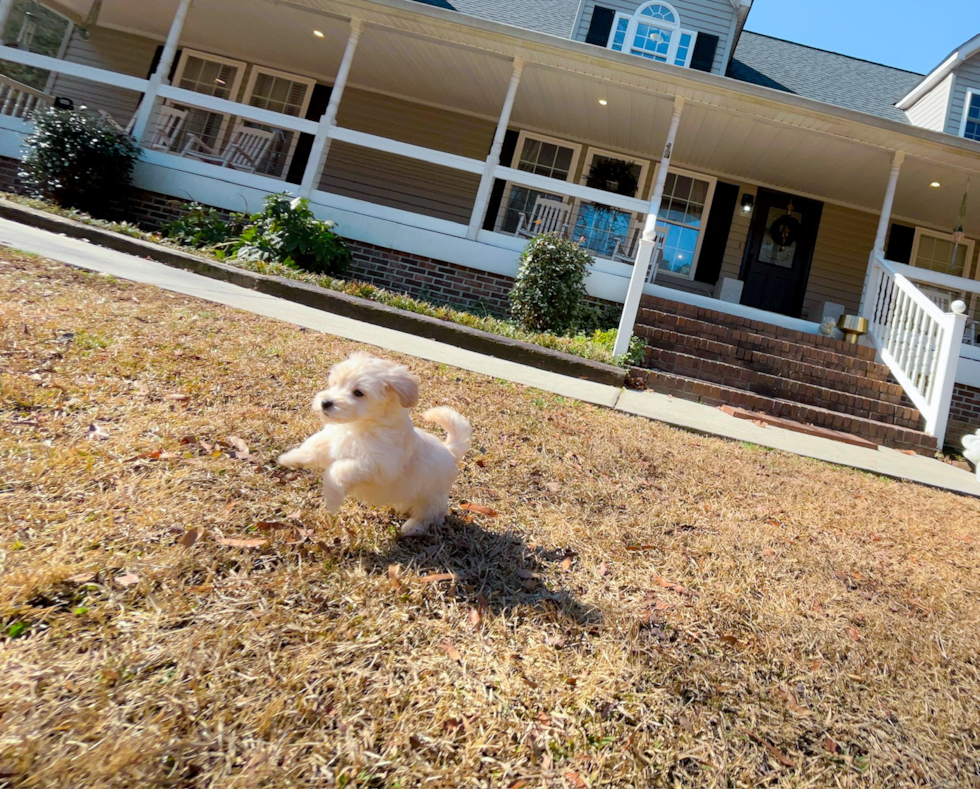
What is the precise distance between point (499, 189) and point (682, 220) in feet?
12.4

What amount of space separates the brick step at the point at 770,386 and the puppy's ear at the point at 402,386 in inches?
218

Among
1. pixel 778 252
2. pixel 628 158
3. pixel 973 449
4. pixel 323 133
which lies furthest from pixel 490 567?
pixel 778 252

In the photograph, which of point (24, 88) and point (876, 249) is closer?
point (876, 249)

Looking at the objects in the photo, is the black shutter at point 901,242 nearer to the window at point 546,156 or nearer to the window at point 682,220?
the window at point 682,220

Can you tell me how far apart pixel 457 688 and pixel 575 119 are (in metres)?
11.3

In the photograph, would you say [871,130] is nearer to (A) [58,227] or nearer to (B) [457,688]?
(B) [457,688]

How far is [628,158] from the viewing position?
12.1m

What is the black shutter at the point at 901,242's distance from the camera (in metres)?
11.9

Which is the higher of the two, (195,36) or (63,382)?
(195,36)

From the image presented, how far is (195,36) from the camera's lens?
→ 1191 cm

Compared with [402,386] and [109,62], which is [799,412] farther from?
[109,62]

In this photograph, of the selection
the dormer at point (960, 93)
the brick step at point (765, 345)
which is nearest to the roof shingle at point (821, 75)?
the dormer at point (960, 93)

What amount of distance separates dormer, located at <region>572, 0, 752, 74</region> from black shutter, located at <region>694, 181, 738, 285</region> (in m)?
2.21

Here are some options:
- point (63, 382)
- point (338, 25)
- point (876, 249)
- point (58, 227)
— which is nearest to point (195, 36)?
point (338, 25)
